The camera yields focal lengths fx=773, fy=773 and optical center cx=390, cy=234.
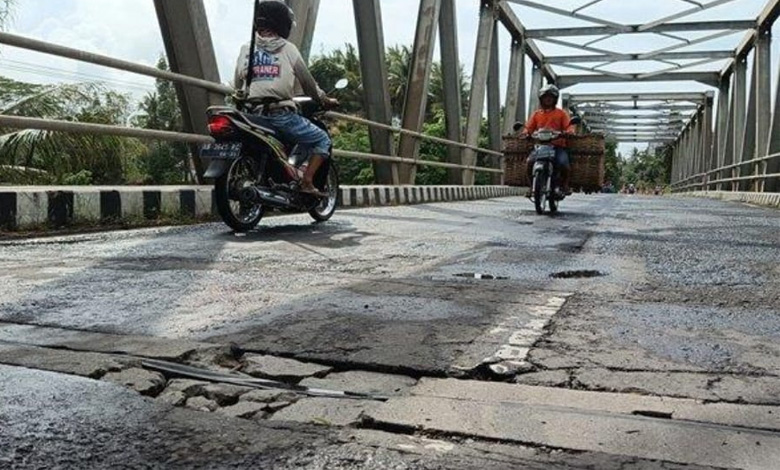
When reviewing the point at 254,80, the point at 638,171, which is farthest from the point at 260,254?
the point at 638,171

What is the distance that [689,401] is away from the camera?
1332mm

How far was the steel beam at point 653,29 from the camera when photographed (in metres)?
15.2

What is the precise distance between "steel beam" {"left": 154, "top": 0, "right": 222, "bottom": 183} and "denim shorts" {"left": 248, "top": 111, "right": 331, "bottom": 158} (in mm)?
1234

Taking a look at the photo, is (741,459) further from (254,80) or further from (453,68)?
(453,68)

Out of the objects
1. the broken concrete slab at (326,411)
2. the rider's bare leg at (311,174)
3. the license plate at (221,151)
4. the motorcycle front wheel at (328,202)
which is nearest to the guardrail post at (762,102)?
the motorcycle front wheel at (328,202)

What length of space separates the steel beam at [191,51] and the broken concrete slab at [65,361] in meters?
4.17

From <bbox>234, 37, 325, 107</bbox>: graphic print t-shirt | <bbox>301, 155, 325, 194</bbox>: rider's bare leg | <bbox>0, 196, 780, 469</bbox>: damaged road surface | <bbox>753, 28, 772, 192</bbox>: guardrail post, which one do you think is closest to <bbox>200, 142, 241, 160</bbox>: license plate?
<bbox>234, 37, 325, 107</bbox>: graphic print t-shirt

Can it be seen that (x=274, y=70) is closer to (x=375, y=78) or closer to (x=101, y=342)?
(x=101, y=342)

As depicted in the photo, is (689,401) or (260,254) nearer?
(689,401)

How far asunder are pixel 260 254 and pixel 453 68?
867cm

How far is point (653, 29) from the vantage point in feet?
53.6

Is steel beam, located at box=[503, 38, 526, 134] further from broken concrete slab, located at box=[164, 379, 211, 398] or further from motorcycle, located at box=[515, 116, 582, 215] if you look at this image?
broken concrete slab, located at box=[164, 379, 211, 398]

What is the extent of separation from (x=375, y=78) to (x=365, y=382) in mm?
7688

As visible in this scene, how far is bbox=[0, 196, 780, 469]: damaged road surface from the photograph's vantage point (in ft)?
3.62
